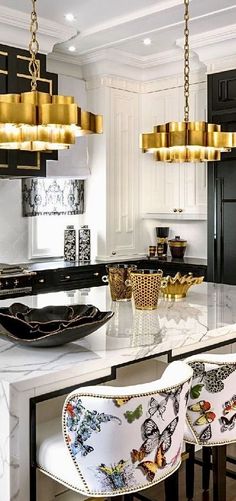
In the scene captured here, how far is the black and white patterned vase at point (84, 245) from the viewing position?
5.55 meters

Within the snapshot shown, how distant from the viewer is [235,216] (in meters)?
4.99

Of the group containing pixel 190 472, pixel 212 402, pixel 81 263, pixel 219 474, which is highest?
pixel 81 263

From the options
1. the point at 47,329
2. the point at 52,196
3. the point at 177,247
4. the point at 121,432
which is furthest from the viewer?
the point at 177,247

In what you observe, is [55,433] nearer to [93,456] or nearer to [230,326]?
[93,456]

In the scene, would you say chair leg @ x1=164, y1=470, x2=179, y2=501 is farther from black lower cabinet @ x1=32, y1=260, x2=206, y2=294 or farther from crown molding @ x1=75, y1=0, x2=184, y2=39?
crown molding @ x1=75, y1=0, x2=184, y2=39

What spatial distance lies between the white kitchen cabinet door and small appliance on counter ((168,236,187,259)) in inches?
15.8

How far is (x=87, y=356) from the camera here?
2033mm

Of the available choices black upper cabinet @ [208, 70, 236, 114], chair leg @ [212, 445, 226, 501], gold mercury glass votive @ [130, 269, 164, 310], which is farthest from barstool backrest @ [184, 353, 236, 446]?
black upper cabinet @ [208, 70, 236, 114]

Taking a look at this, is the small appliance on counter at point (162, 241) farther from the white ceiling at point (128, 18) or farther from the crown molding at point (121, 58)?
the white ceiling at point (128, 18)

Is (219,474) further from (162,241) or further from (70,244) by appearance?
(162,241)

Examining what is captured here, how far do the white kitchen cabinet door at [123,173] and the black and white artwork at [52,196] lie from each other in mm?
358

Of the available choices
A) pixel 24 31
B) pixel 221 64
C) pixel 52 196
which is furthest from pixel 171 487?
pixel 221 64

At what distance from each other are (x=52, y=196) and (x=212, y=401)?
376 cm

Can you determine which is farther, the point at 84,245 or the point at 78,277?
the point at 84,245
